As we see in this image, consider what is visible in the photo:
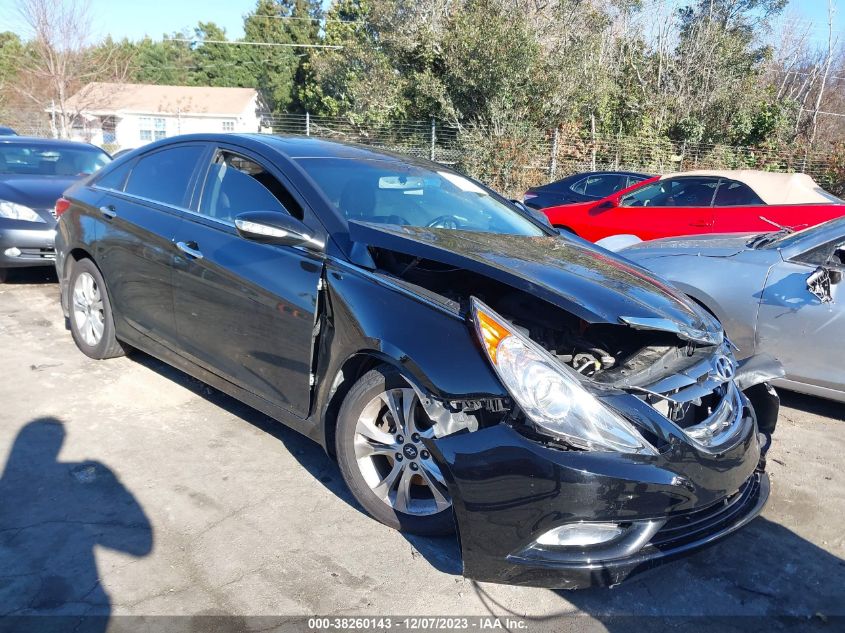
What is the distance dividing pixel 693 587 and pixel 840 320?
2314 millimetres

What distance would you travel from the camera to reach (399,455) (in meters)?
3.01

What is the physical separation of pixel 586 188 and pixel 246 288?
9.56 meters

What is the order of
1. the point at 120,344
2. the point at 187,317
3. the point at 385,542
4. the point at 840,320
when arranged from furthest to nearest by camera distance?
the point at 120,344, the point at 840,320, the point at 187,317, the point at 385,542

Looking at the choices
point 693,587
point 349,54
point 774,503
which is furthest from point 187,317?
point 349,54

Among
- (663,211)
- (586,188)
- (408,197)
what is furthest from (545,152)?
(408,197)

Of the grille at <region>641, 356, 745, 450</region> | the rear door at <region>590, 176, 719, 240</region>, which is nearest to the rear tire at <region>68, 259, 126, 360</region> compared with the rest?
the grille at <region>641, 356, 745, 450</region>

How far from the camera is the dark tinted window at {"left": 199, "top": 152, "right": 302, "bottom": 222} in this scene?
368cm

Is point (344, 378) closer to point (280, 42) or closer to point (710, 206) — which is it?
point (710, 206)

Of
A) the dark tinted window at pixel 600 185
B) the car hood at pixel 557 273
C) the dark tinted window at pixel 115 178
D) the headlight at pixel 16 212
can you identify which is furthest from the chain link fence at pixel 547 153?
the car hood at pixel 557 273

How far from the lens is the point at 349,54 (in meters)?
25.3

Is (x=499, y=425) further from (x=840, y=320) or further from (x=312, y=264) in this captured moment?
(x=840, y=320)

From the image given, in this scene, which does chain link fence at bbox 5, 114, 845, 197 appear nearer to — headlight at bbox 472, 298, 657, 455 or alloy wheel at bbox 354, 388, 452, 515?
alloy wheel at bbox 354, 388, 452, 515

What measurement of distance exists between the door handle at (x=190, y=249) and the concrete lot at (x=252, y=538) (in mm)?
1006

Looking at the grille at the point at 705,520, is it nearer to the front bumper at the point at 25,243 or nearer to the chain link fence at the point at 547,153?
the front bumper at the point at 25,243
